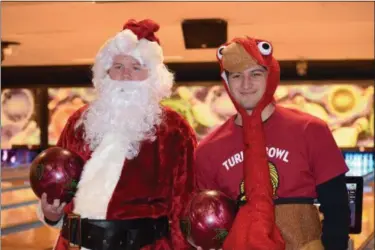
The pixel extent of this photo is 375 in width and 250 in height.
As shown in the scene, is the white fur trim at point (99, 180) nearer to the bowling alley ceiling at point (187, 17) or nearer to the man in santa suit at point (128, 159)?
the man in santa suit at point (128, 159)

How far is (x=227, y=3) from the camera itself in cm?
471

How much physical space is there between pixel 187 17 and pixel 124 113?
10.8ft

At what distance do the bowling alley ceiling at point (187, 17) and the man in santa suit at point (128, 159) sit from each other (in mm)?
2706

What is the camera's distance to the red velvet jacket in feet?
6.43

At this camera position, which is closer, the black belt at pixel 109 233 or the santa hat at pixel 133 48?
the black belt at pixel 109 233

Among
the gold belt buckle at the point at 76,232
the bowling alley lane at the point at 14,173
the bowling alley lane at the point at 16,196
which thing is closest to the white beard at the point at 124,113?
the gold belt buckle at the point at 76,232

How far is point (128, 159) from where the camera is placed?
6.55 ft

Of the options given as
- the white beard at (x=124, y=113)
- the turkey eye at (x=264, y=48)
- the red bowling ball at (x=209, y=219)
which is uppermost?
the turkey eye at (x=264, y=48)

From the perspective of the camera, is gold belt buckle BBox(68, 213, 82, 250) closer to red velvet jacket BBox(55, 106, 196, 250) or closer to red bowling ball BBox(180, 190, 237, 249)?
red velvet jacket BBox(55, 106, 196, 250)

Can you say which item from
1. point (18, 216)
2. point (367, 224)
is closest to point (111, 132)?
point (18, 216)

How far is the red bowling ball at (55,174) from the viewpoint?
187cm

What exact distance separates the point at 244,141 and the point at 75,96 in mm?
8342

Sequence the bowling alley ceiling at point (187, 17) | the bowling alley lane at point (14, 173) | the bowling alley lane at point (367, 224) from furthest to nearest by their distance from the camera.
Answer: the bowling alley lane at point (14, 173) → the bowling alley ceiling at point (187, 17) → the bowling alley lane at point (367, 224)

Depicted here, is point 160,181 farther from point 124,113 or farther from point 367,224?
point 367,224
